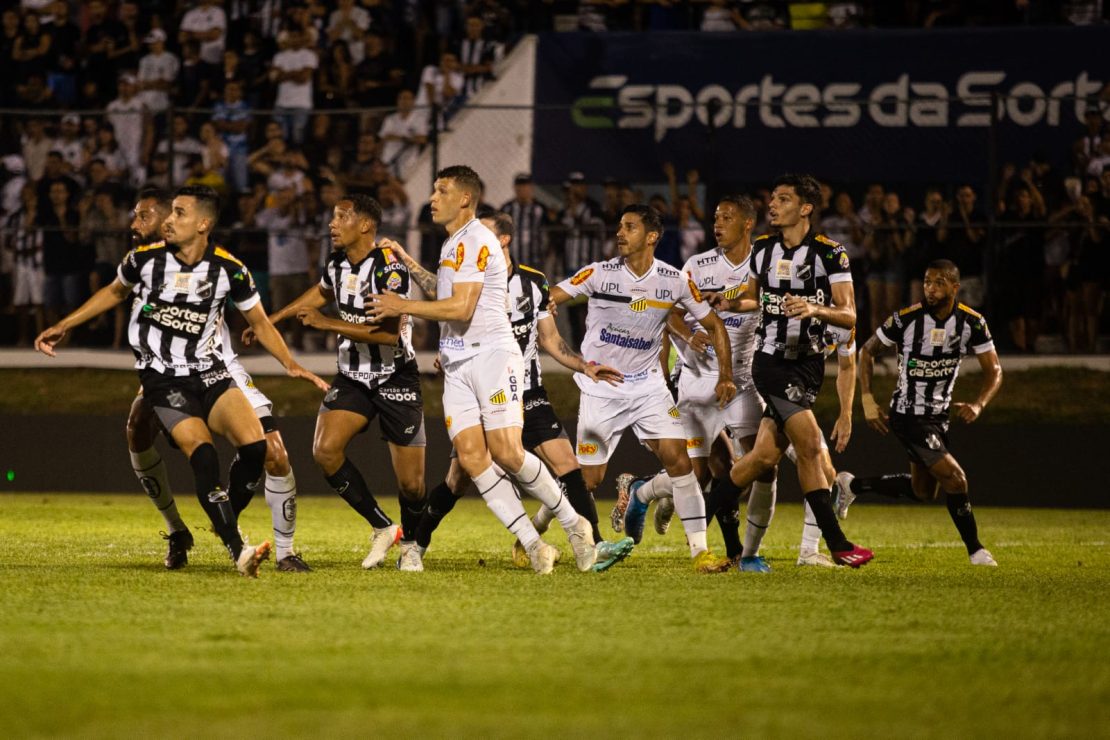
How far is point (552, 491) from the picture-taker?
9281mm

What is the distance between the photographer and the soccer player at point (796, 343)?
9.79 metres

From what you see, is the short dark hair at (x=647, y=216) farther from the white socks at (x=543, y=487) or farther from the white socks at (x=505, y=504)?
the white socks at (x=505, y=504)

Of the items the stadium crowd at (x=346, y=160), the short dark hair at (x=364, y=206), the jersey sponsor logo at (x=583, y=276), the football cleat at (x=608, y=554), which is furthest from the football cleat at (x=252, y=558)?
the stadium crowd at (x=346, y=160)

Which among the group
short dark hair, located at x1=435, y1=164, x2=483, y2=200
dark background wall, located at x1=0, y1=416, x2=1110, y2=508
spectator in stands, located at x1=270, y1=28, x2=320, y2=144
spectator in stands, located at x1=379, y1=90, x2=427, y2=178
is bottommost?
dark background wall, located at x1=0, y1=416, x2=1110, y2=508

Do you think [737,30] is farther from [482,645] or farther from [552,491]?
[482,645]

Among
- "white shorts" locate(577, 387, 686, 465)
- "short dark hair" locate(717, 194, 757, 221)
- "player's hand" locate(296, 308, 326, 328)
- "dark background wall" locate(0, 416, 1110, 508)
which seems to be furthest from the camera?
"dark background wall" locate(0, 416, 1110, 508)

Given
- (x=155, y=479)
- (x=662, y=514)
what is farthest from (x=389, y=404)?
(x=662, y=514)

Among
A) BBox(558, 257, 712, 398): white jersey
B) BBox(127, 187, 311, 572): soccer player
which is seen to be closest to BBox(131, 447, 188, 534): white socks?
BBox(127, 187, 311, 572): soccer player

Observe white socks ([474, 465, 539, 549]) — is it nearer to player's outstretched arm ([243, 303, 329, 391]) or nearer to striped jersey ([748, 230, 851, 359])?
player's outstretched arm ([243, 303, 329, 391])

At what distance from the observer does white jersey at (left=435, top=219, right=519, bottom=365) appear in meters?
9.04

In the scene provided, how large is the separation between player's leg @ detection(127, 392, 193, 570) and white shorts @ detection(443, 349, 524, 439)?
1762mm

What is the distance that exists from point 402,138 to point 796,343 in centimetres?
988

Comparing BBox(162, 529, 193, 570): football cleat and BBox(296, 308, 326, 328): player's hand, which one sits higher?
BBox(296, 308, 326, 328): player's hand

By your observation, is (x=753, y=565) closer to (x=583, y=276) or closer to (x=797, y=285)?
(x=797, y=285)
